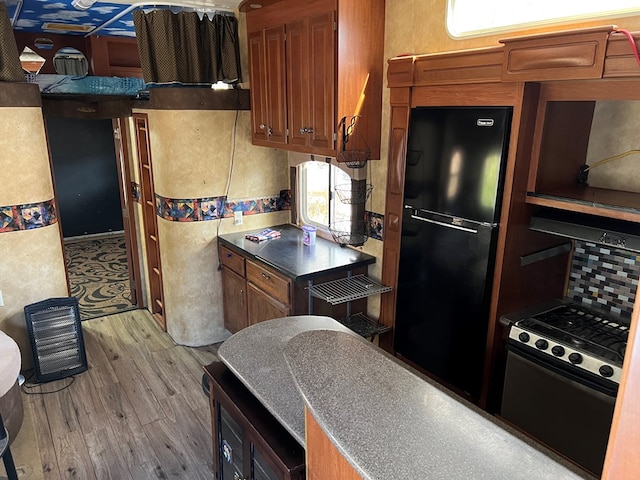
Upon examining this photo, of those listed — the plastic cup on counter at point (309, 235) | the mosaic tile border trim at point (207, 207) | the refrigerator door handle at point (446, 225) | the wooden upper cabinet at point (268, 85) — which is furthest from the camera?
the mosaic tile border trim at point (207, 207)

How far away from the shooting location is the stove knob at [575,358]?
2029 mm

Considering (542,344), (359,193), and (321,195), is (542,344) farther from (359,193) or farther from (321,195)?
(321,195)

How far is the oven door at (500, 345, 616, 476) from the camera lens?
2.02 meters

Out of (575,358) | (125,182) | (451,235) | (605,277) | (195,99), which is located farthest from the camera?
(125,182)

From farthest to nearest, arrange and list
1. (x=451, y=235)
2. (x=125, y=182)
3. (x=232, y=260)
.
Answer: (x=125, y=182) → (x=232, y=260) → (x=451, y=235)

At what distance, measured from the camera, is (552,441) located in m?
2.22

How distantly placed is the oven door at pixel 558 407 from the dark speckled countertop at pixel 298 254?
1243 millimetres

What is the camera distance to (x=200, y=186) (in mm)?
3883

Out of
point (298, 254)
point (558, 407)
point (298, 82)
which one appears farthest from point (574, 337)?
point (298, 82)

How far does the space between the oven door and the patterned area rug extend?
158 inches

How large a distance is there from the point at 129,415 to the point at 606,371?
2922 mm

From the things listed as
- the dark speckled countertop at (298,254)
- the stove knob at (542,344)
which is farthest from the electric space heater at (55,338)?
the stove knob at (542,344)

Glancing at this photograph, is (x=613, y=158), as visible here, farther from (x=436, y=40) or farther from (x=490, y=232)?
(x=436, y=40)

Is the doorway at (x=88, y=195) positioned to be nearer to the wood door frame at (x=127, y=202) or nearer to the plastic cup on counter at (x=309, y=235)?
the wood door frame at (x=127, y=202)
